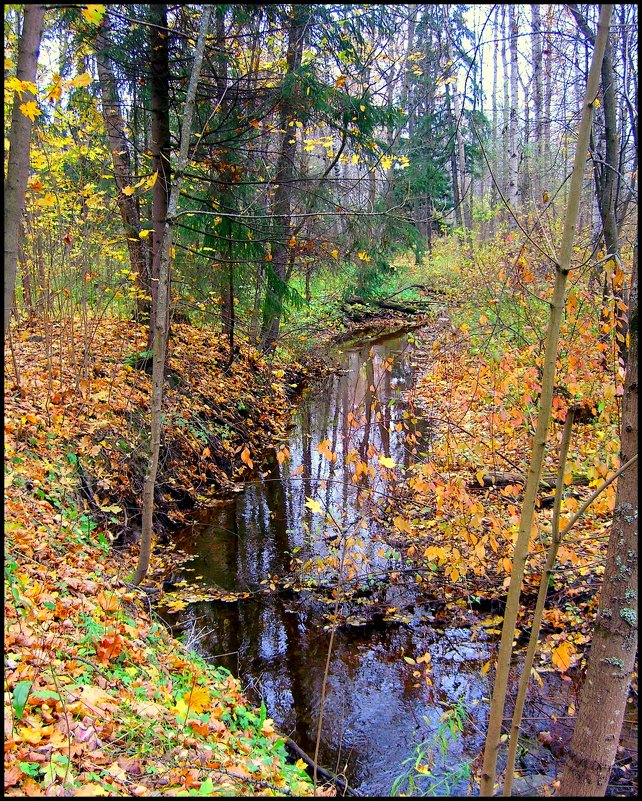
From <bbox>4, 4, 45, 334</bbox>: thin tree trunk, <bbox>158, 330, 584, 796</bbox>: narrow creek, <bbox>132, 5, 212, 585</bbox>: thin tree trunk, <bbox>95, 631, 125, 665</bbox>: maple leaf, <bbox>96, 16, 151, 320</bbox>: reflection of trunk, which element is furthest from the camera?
<bbox>96, 16, 151, 320</bbox>: reflection of trunk

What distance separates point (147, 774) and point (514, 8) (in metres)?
4.40

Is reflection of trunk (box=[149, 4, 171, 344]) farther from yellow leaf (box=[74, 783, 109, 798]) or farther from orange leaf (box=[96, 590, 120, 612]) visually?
yellow leaf (box=[74, 783, 109, 798])

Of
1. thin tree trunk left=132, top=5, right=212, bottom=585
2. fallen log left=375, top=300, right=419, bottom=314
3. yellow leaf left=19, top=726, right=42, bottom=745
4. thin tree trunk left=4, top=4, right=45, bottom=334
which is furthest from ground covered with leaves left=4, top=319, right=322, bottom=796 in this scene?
fallen log left=375, top=300, right=419, bottom=314

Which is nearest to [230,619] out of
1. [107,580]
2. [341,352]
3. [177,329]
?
[107,580]

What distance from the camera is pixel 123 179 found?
8.85m

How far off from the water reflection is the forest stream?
1 cm

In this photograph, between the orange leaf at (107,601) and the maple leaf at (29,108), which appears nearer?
the maple leaf at (29,108)

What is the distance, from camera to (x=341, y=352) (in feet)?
55.0

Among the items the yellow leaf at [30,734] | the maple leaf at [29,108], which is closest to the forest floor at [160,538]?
the yellow leaf at [30,734]

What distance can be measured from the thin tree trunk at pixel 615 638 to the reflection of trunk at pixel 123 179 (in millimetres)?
6975

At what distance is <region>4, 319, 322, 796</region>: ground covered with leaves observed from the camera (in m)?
2.57

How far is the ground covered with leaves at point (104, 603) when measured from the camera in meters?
2.57

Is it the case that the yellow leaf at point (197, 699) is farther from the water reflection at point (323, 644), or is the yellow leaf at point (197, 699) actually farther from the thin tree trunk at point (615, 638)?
the thin tree trunk at point (615, 638)

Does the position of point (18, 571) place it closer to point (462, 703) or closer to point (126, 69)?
point (462, 703)
